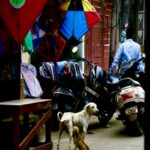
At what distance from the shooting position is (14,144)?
4.68 metres

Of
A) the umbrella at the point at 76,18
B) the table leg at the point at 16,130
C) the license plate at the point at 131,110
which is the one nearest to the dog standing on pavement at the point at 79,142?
the table leg at the point at 16,130

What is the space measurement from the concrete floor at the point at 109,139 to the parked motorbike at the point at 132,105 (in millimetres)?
233

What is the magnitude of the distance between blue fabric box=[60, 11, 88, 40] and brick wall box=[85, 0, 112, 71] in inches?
236

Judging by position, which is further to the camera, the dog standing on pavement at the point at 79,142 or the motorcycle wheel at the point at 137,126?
the motorcycle wheel at the point at 137,126

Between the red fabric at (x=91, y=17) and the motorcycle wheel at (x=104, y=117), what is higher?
the red fabric at (x=91, y=17)

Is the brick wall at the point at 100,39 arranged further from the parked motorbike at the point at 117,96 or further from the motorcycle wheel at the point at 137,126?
the motorcycle wheel at the point at 137,126

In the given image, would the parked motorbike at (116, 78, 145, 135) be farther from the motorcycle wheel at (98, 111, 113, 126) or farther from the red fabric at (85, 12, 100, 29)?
the red fabric at (85, 12, 100, 29)

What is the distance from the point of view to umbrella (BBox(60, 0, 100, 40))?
22.3ft

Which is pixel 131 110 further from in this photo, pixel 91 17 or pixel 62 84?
pixel 91 17

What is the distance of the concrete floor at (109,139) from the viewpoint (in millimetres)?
6742

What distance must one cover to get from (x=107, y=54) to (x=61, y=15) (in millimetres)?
8478

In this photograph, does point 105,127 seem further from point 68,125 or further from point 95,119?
point 68,125

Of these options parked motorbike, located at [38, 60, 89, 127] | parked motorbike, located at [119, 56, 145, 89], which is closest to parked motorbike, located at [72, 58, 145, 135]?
parked motorbike, located at [119, 56, 145, 89]

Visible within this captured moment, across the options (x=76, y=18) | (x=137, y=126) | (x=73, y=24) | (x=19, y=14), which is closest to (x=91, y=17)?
(x=76, y=18)
